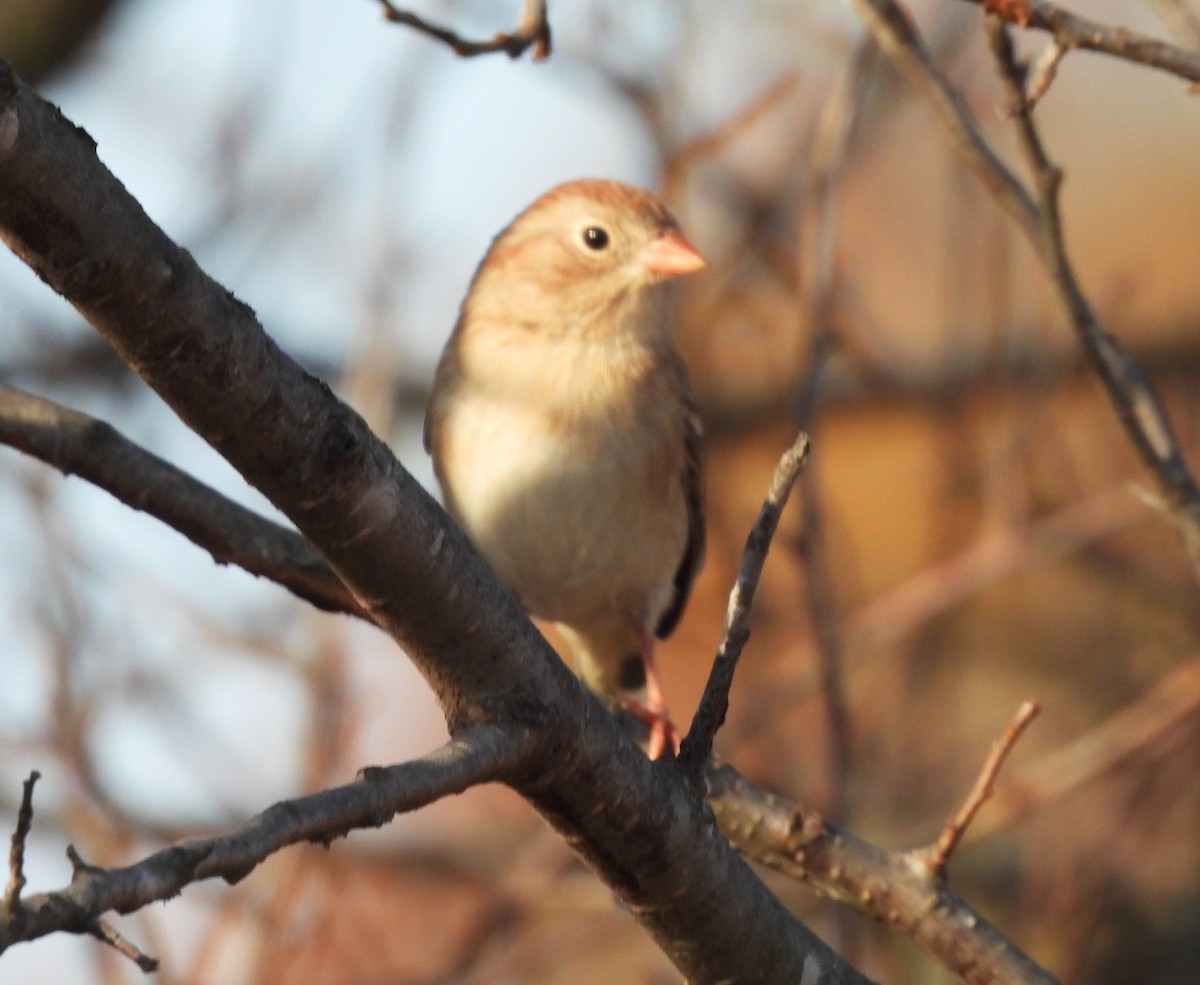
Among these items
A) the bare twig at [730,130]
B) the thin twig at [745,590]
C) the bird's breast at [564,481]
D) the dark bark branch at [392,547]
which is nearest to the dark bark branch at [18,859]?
the dark bark branch at [392,547]

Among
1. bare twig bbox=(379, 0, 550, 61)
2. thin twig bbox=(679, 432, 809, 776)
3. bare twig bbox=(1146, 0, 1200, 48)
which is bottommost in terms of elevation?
thin twig bbox=(679, 432, 809, 776)

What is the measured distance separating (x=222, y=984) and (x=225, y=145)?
2635 mm

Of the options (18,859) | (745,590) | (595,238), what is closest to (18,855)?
(18,859)

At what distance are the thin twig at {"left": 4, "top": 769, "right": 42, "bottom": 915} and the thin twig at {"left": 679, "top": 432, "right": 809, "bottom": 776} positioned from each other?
2.70 ft

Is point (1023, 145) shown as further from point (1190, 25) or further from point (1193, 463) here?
point (1193, 463)

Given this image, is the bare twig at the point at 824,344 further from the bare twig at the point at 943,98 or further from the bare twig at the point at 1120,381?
the bare twig at the point at 1120,381

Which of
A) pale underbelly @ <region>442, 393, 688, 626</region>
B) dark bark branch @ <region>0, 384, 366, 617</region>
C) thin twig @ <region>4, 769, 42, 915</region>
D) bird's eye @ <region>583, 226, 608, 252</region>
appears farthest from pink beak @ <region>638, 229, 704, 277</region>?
thin twig @ <region>4, 769, 42, 915</region>

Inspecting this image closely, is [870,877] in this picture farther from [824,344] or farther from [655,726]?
[824,344]

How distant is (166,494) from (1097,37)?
5.36 feet

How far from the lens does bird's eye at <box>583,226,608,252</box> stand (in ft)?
12.6

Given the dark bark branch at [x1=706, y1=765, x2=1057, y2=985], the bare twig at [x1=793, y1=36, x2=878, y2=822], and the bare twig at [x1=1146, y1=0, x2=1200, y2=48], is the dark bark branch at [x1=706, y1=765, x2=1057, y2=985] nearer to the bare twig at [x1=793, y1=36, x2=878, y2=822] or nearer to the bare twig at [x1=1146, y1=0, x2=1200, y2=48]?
the bare twig at [x1=793, y1=36, x2=878, y2=822]

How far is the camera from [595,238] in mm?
3875

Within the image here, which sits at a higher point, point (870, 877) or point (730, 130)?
point (730, 130)

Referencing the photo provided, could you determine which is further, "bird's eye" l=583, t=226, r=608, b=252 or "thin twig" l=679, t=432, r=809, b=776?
"bird's eye" l=583, t=226, r=608, b=252
